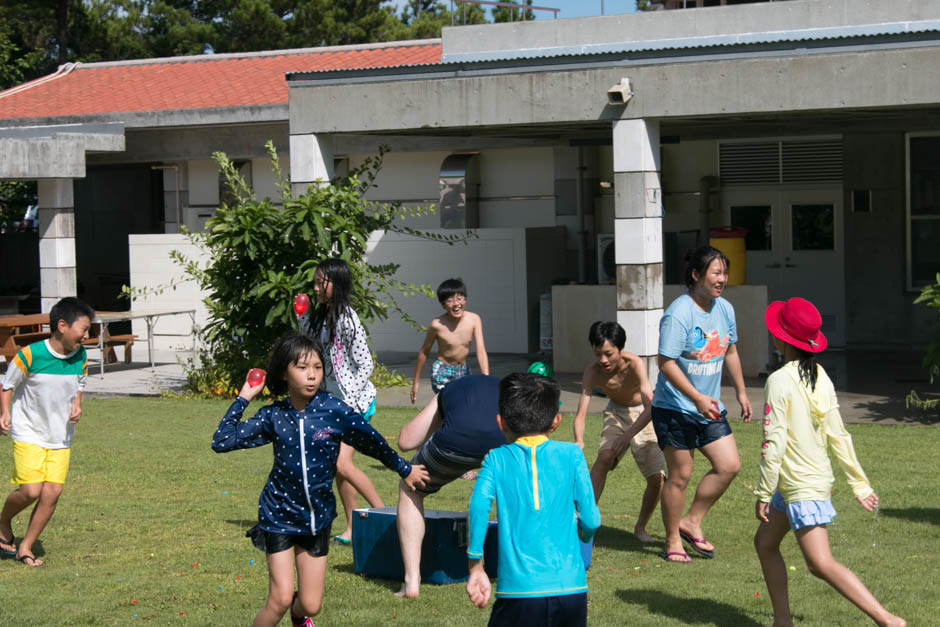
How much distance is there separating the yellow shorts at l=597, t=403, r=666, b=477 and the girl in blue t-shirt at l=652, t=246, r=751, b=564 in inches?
16.6

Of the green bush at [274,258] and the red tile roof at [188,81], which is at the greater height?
the red tile roof at [188,81]

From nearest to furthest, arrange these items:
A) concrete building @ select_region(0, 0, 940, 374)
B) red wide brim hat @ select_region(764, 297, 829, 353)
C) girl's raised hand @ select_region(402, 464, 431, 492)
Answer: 1. red wide brim hat @ select_region(764, 297, 829, 353)
2. girl's raised hand @ select_region(402, 464, 431, 492)
3. concrete building @ select_region(0, 0, 940, 374)

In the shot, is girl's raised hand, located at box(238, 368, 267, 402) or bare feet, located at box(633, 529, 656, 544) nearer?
girl's raised hand, located at box(238, 368, 267, 402)

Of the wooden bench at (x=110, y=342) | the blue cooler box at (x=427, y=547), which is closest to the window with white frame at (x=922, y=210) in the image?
the wooden bench at (x=110, y=342)

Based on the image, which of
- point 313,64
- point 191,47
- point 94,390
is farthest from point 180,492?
point 191,47

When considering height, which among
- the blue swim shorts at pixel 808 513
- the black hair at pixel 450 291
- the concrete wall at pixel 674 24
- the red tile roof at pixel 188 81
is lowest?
the blue swim shorts at pixel 808 513

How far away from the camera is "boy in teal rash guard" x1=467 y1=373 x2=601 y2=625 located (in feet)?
14.4

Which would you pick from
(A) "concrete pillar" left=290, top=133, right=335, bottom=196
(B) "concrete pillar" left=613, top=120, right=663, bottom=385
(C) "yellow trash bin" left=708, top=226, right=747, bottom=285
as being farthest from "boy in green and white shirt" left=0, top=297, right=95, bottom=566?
(C) "yellow trash bin" left=708, top=226, right=747, bottom=285

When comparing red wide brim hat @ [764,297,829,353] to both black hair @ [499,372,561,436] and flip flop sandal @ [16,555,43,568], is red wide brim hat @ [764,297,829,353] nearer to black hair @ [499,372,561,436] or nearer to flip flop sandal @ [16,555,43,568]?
black hair @ [499,372,561,436]

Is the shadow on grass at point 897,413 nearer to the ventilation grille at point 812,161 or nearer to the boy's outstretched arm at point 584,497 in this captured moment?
the ventilation grille at point 812,161

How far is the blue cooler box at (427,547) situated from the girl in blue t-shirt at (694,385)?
123cm

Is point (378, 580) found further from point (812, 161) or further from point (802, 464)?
point (812, 161)

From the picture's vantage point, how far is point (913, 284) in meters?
19.6

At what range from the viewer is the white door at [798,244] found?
20172 millimetres
